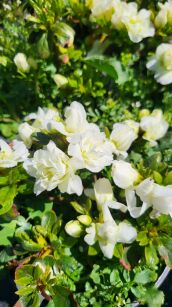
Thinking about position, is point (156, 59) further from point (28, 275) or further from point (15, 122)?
point (28, 275)

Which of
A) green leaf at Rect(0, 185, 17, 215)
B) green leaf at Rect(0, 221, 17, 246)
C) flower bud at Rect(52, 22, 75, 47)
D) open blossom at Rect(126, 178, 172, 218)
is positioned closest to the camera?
open blossom at Rect(126, 178, 172, 218)

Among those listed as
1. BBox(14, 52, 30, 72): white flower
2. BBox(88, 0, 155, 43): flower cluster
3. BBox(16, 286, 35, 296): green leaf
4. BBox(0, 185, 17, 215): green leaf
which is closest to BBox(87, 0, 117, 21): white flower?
BBox(88, 0, 155, 43): flower cluster

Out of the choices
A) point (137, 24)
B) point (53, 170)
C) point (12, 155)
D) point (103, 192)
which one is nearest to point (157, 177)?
point (103, 192)

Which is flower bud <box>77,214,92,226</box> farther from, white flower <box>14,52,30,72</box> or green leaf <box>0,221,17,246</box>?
white flower <box>14,52,30,72</box>

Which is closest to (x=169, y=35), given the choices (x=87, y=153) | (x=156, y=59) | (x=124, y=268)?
(x=156, y=59)

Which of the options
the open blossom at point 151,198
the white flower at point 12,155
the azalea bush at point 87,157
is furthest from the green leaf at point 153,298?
the white flower at point 12,155

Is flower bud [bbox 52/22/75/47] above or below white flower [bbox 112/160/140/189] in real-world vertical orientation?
above

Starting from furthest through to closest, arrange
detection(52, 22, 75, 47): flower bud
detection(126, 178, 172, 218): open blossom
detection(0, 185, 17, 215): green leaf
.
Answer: detection(52, 22, 75, 47): flower bud < detection(0, 185, 17, 215): green leaf < detection(126, 178, 172, 218): open blossom

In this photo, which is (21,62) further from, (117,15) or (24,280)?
(24,280)
